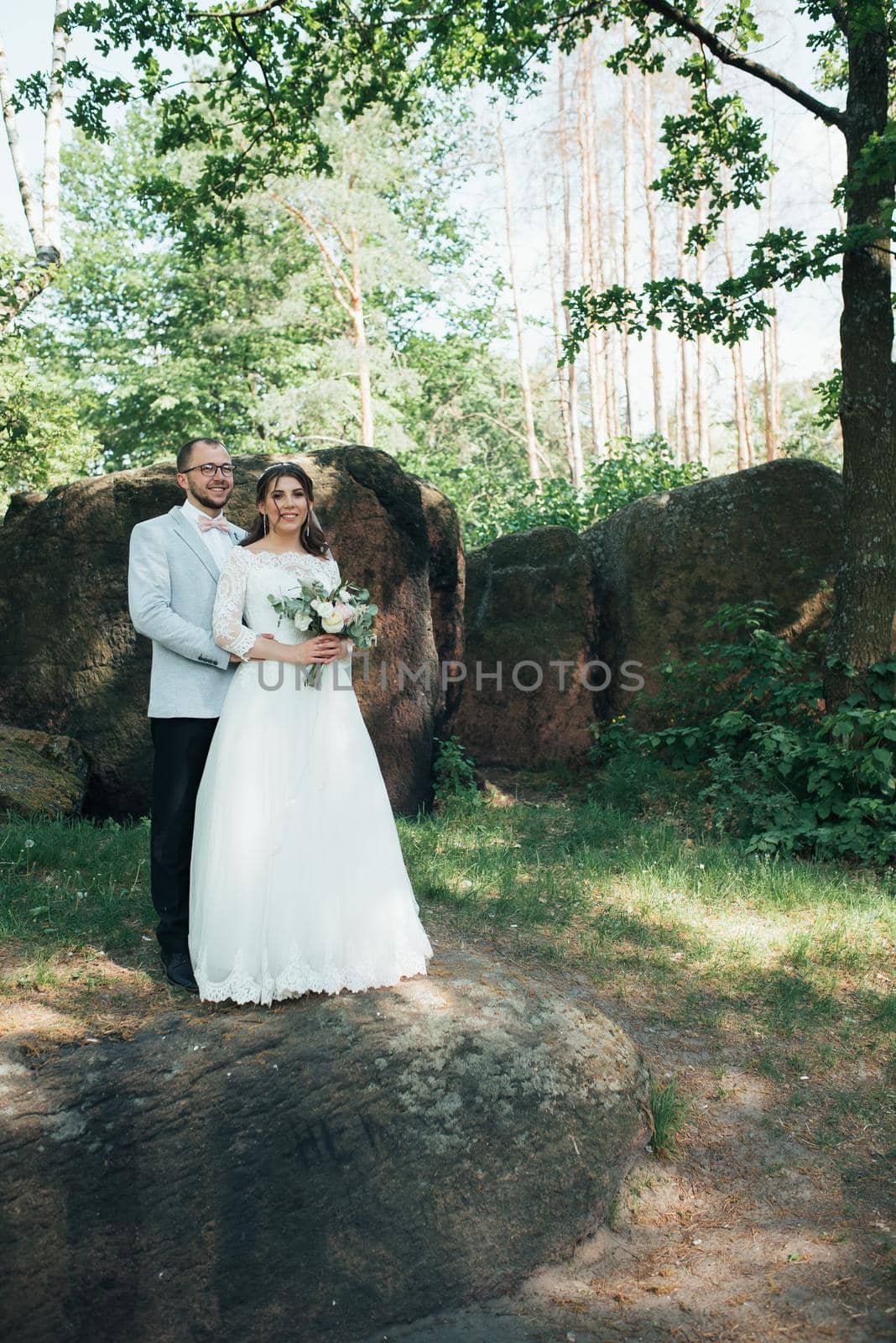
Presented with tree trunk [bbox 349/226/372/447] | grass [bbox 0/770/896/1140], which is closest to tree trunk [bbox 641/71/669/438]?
tree trunk [bbox 349/226/372/447]

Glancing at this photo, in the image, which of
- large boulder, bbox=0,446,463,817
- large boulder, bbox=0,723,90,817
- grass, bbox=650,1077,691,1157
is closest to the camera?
grass, bbox=650,1077,691,1157

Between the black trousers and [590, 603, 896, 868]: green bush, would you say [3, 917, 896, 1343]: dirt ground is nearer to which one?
the black trousers

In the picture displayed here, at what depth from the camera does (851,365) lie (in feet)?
21.6

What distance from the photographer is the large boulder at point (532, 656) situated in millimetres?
9219

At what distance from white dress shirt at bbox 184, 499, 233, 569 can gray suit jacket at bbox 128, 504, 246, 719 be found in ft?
0.07

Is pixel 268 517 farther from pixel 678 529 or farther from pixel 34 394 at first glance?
pixel 34 394

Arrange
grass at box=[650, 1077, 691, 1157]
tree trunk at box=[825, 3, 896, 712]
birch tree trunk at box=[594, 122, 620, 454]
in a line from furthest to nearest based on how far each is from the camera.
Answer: birch tree trunk at box=[594, 122, 620, 454]
tree trunk at box=[825, 3, 896, 712]
grass at box=[650, 1077, 691, 1157]

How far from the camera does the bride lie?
384 centimetres

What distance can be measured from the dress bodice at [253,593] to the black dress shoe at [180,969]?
1320 mm

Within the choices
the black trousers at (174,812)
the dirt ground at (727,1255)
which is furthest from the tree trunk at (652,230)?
the dirt ground at (727,1255)

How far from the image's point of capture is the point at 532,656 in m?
9.32

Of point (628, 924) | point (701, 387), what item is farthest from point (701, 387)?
point (628, 924)

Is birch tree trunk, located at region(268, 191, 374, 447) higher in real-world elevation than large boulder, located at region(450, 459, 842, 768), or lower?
higher

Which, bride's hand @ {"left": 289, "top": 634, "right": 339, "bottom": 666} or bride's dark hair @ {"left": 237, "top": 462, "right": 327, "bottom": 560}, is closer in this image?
bride's hand @ {"left": 289, "top": 634, "right": 339, "bottom": 666}
